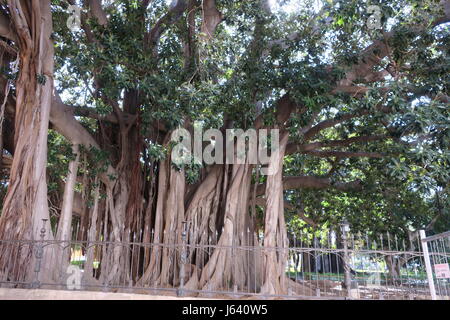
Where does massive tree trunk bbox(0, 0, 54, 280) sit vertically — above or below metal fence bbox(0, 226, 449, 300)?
above

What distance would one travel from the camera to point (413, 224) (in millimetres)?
8180

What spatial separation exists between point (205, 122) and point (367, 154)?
3.35m

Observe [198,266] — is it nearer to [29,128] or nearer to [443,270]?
[29,128]

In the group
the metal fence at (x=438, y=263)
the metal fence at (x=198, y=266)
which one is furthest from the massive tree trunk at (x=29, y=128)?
the metal fence at (x=438, y=263)

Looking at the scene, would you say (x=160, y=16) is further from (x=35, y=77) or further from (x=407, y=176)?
(x=407, y=176)

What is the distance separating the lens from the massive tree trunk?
436cm

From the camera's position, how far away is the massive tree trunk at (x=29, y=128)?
14.3ft

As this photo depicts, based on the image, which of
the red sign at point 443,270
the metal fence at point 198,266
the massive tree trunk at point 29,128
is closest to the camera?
the red sign at point 443,270

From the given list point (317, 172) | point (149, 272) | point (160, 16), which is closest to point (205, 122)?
point (149, 272)

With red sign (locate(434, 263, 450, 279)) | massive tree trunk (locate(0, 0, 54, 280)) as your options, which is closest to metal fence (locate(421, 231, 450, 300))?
red sign (locate(434, 263, 450, 279))

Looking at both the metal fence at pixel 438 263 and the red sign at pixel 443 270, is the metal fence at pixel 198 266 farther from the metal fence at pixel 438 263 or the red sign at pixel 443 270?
the red sign at pixel 443 270

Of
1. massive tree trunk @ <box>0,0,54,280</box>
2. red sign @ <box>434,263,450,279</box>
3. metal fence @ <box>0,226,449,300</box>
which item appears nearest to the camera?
red sign @ <box>434,263,450,279</box>

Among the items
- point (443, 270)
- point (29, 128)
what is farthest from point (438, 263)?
point (29, 128)

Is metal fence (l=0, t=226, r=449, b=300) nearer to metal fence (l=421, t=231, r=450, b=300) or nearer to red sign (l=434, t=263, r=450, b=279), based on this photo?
metal fence (l=421, t=231, r=450, b=300)
